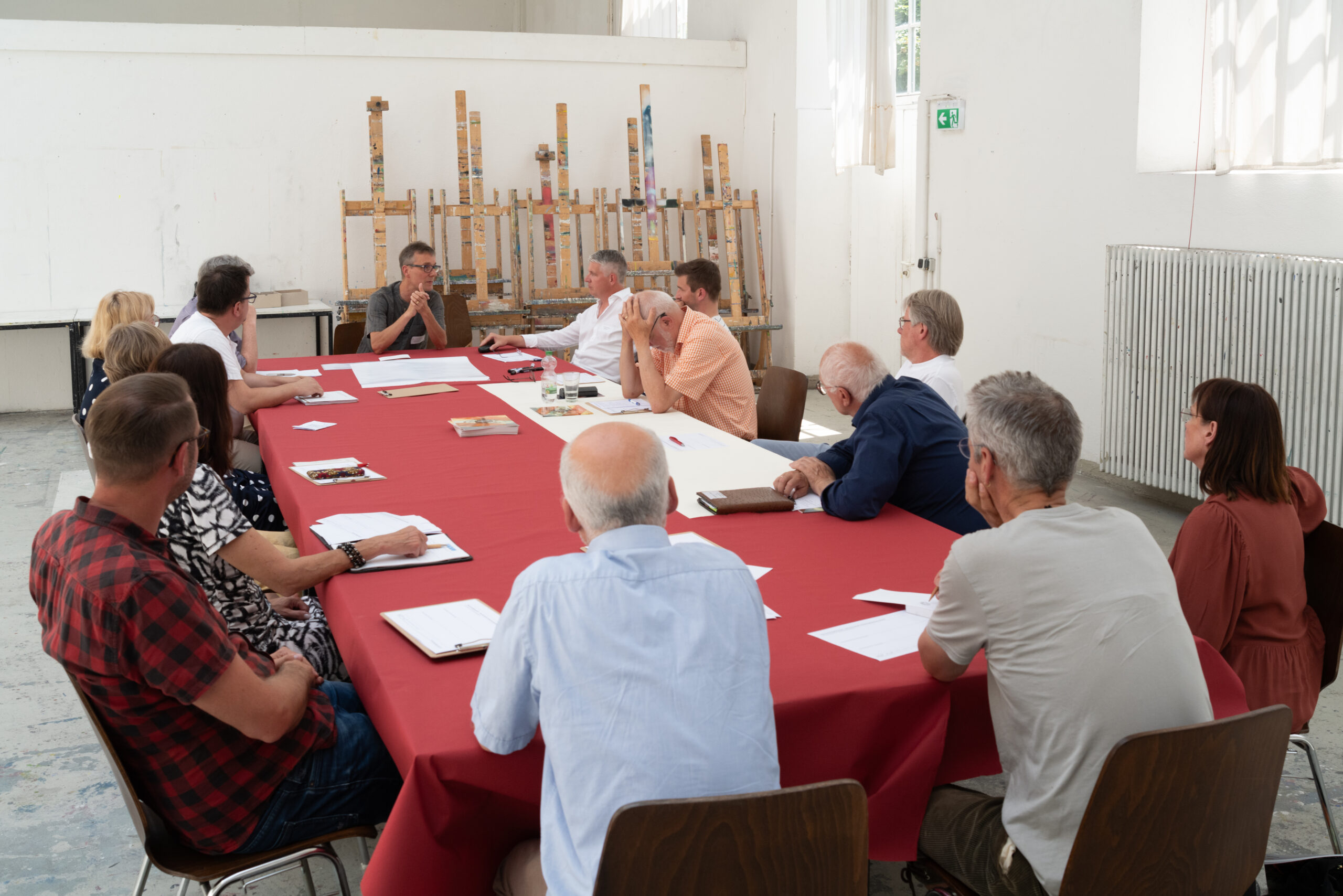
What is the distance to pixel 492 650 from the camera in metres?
1.70

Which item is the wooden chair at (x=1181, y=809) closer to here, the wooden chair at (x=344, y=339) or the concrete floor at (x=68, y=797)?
the concrete floor at (x=68, y=797)

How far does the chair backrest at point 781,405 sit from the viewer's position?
4.90 metres

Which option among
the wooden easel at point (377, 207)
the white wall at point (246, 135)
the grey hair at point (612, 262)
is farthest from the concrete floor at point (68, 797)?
the white wall at point (246, 135)

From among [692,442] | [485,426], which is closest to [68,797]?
[485,426]

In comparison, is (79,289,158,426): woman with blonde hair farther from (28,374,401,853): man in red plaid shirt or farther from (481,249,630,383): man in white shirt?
(28,374,401,853): man in red plaid shirt

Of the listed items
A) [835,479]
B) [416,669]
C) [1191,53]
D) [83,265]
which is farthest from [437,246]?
[416,669]

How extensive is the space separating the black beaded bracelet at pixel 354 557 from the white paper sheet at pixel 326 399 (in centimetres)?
233

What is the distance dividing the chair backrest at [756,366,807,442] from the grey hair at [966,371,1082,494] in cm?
284

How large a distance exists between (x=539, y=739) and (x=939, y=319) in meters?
2.89

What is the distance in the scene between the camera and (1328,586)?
246 cm

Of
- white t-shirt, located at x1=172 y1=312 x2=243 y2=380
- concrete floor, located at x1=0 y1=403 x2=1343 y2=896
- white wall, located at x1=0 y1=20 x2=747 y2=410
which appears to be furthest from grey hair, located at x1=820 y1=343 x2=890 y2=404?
white wall, located at x1=0 y1=20 x2=747 y2=410

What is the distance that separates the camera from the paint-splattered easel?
8.52 m

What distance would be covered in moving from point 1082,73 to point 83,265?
6907 mm

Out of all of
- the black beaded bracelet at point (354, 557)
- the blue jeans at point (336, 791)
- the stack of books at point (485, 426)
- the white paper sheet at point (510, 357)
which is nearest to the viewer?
the blue jeans at point (336, 791)
